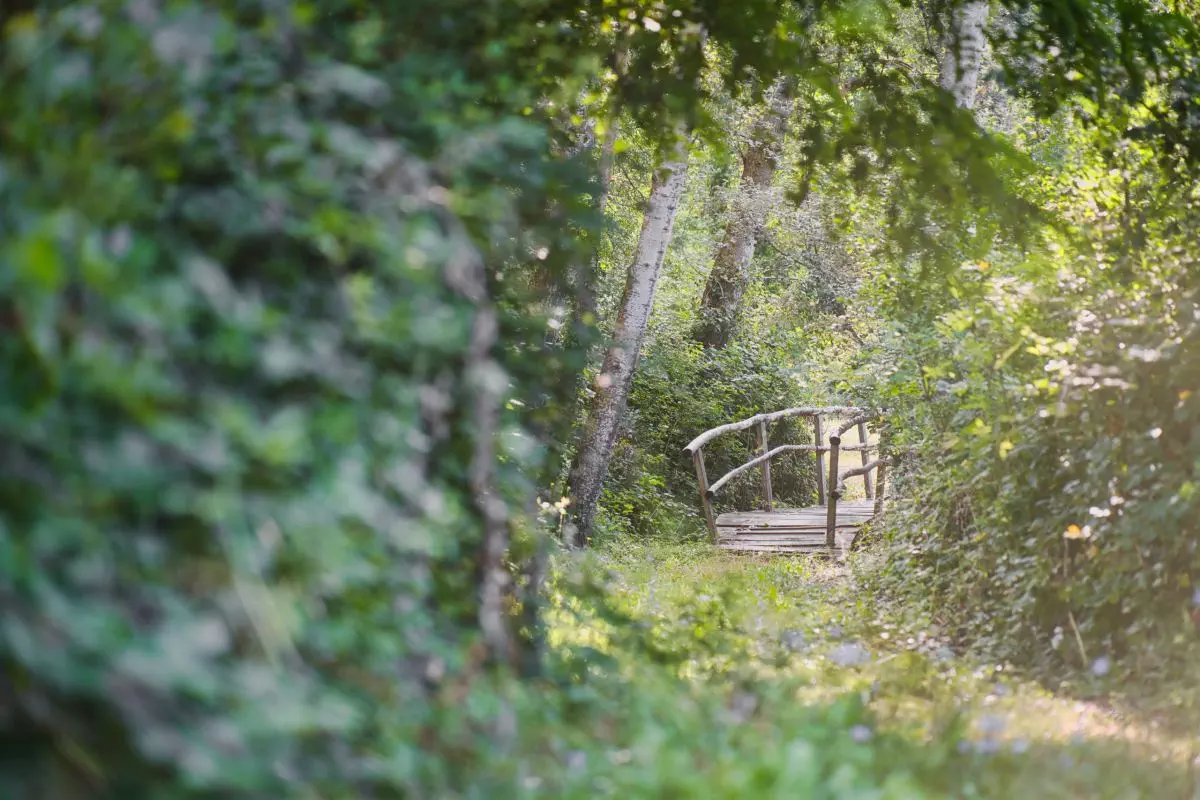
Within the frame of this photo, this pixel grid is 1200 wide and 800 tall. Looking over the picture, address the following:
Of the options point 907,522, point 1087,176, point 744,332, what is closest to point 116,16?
point 1087,176

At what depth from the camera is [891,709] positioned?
3.69 metres

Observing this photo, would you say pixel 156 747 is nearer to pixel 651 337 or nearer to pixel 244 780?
pixel 244 780

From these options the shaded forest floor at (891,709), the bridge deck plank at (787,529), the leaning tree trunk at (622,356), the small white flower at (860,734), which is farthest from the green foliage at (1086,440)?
the bridge deck plank at (787,529)

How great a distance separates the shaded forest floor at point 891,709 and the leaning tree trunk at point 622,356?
11.4 feet

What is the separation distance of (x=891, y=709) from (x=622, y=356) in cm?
610

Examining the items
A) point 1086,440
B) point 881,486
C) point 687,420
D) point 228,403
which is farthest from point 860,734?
point 687,420

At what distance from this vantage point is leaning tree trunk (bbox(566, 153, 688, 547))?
9383 millimetres

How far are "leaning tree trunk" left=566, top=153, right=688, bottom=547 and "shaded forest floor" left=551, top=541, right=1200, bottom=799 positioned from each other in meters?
3.48

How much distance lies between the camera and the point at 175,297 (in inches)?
58.4

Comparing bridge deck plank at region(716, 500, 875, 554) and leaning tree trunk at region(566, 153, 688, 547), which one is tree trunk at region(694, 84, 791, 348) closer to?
bridge deck plank at region(716, 500, 875, 554)

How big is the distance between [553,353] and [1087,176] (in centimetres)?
394

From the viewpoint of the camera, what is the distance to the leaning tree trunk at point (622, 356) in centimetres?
938

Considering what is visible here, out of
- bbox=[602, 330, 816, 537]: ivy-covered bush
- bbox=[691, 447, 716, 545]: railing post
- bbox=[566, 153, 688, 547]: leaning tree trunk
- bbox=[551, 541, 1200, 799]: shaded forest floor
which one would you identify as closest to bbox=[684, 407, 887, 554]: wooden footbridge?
bbox=[691, 447, 716, 545]: railing post

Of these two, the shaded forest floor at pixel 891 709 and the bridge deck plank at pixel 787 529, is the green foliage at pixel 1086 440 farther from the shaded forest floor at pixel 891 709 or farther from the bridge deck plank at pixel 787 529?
the bridge deck plank at pixel 787 529
